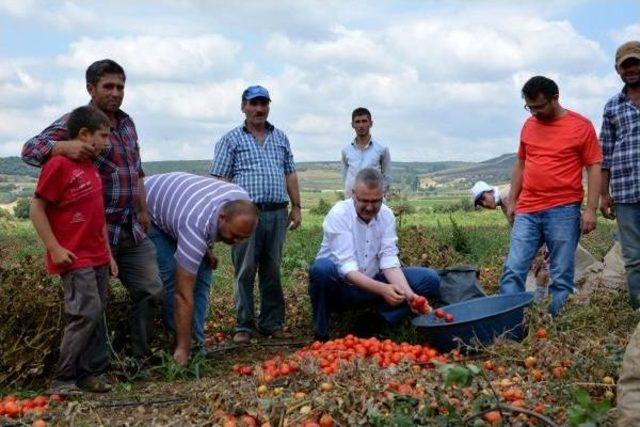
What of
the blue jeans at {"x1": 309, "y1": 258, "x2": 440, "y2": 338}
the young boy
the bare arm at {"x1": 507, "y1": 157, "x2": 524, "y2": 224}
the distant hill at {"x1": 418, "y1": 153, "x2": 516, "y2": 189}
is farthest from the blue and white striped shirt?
the distant hill at {"x1": 418, "y1": 153, "x2": 516, "y2": 189}

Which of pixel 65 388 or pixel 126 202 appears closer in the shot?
pixel 65 388

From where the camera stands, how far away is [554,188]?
5.84 meters

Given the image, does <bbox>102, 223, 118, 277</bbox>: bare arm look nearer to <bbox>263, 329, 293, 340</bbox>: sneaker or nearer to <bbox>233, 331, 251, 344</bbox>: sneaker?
<bbox>233, 331, 251, 344</bbox>: sneaker

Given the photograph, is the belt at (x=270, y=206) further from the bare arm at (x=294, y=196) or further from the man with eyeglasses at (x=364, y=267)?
the man with eyeglasses at (x=364, y=267)

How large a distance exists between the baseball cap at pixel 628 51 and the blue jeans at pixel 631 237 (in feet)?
3.41

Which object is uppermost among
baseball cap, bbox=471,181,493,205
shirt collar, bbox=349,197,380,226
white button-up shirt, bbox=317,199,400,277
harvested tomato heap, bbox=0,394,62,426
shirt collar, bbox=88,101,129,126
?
shirt collar, bbox=88,101,129,126

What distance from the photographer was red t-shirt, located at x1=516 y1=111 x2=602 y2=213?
5789 mm

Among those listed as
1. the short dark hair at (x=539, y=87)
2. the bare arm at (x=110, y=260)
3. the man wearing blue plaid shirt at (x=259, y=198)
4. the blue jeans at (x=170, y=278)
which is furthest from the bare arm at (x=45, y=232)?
the short dark hair at (x=539, y=87)

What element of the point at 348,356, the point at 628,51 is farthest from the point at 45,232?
the point at 628,51

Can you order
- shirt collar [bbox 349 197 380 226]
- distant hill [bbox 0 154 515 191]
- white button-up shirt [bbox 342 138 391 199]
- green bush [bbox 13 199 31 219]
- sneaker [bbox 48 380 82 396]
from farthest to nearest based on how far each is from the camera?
distant hill [bbox 0 154 515 191], green bush [bbox 13 199 31 219], white button-up shirt [bbox 342 138 391 199], shirt collar [bbox 349 197 380 226], sneaker [bbox 48 380 82 396]

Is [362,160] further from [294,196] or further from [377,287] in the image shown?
[377,287]

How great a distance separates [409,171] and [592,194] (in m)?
81.9

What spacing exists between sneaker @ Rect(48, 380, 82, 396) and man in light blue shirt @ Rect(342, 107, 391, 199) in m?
4.46

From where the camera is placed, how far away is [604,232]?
17.9 m
